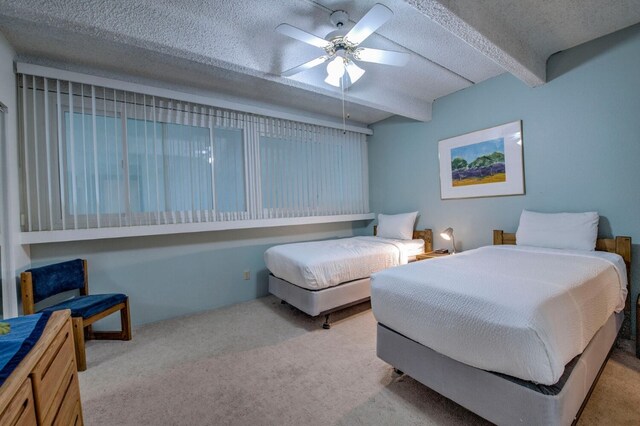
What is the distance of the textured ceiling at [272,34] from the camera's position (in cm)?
172

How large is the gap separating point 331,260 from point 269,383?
1.22 meters

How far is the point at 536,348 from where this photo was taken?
3.63 feet

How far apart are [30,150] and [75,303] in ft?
4.60

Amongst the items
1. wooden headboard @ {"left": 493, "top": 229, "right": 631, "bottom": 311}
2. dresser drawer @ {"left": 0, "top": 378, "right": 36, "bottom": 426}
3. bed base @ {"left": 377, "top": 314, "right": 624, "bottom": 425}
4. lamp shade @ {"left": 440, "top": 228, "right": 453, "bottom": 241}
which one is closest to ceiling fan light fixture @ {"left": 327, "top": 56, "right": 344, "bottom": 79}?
bed base @ {"left": 377, "top": 314, "right": 624, "bottom": 425}

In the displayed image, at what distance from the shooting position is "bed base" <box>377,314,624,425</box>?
1.14m

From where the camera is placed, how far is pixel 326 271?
2650mm

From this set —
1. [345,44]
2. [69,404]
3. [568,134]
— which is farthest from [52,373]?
[568,134]

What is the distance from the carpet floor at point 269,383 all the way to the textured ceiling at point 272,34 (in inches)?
91.9

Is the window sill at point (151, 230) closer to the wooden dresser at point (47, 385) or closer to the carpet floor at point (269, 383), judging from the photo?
the carpet floor at point (269, 383)

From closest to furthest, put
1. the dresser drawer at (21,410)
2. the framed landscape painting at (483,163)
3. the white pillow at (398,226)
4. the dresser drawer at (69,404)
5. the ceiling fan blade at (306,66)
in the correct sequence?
the dresser drawer at (21,410) → the dresser drawer at (69,404) → the ceiling fan blade at (306,66) → the framed landscape painting at (483,163) → the white pillow at (398,226)

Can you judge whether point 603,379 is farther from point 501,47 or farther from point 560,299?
point 501,47

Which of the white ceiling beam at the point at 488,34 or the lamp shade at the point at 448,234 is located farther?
the lamp shade at the point at 448,234

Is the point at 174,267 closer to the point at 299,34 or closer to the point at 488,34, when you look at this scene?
the point at 299,34

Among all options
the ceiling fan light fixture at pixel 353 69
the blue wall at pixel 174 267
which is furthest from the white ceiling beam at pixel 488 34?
the blue wall at pixel 174 267
